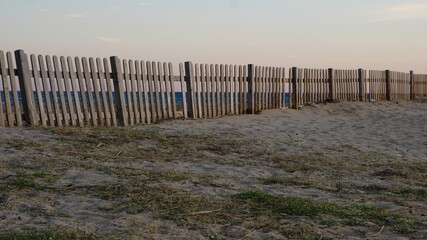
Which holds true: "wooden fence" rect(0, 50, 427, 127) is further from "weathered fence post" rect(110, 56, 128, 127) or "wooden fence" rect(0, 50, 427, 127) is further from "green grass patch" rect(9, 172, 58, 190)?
"green grass patch" rect(9, 172, 58, 190)

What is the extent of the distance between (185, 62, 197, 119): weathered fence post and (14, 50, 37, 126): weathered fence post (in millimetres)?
4631

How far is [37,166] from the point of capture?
6500 millimetres

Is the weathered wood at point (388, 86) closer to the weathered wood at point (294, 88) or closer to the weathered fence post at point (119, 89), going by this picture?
the weathered wood at point (294, 88)

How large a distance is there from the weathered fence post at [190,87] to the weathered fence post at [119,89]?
7.97 feet

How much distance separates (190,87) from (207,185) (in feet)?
27.1

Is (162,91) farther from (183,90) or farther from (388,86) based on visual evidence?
(388,86)

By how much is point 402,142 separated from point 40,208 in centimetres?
864

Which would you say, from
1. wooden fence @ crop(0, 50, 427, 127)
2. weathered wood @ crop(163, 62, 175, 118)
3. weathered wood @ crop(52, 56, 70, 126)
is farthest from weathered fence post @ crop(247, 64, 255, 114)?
weathered wood @ crop(52, 56, 70, 126)

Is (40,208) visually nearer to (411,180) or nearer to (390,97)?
(411,180)

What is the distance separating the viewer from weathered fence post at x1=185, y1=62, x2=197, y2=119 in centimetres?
1395

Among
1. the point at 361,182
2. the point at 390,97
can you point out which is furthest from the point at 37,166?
the point at 390,97

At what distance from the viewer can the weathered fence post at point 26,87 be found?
10211mm

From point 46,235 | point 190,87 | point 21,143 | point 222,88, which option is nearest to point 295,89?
point 222,88

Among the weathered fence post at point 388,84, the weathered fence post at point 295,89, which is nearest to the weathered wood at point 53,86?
the weathered fence post at point 295,89
